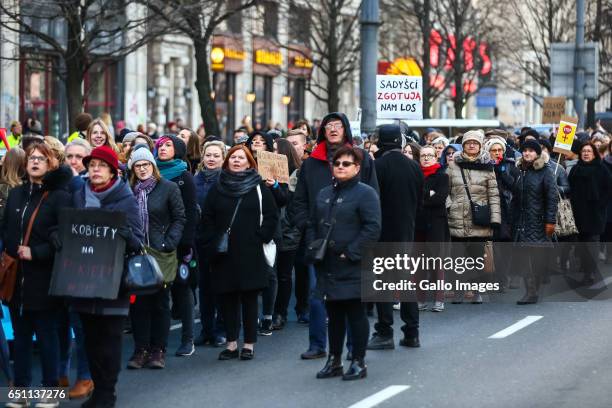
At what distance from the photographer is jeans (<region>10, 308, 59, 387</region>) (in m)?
9.69

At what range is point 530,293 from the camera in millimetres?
15164

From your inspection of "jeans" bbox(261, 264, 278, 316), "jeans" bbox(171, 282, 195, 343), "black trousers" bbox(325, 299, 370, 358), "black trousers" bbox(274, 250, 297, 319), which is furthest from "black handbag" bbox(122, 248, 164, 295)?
"black trousers" bbox(274, 250, 297, 319)

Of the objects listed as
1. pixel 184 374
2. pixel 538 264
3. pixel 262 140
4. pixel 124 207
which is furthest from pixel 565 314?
pixel 124 207

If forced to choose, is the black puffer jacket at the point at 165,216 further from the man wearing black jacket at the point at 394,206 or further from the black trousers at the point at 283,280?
the black trousers at the point at 283,280

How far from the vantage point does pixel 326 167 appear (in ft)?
37.1

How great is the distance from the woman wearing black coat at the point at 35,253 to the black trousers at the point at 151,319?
5.00ft

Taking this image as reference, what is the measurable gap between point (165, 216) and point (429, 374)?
2317 millimetres

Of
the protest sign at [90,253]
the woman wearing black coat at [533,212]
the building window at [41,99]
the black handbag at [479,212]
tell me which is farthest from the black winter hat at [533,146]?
the building window at [41,99]

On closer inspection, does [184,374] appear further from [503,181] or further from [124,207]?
[503,181]

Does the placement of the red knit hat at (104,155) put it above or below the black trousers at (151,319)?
above

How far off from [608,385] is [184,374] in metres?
3.07

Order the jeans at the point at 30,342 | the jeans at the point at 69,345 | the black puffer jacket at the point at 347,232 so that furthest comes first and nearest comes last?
1. the black puffer jacket at the point at 347,232
2. the jeans at the point at 69,345
3. the jeans at the point at 30,342

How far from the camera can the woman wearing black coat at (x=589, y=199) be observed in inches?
662

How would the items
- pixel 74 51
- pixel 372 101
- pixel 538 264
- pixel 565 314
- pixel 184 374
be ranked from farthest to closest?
pixel 74 51 < pixel 372 101 < pixel 538 264 < pixel 565 314 < pixel 184 374
